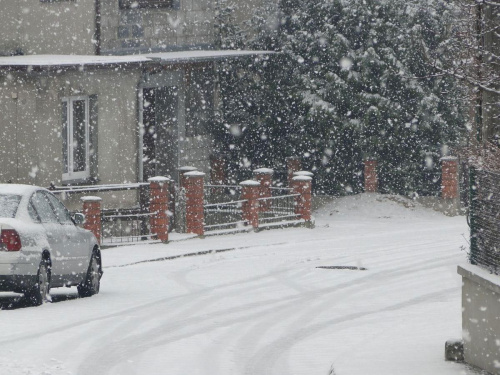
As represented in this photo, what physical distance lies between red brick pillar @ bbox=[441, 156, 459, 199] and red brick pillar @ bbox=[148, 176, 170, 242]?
11880 mm

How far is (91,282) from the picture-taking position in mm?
18375

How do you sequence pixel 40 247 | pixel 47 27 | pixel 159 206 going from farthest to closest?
pixel 47 27 → pixel 159 206 → pixel 40 247

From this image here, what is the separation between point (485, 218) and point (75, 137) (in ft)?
61.1

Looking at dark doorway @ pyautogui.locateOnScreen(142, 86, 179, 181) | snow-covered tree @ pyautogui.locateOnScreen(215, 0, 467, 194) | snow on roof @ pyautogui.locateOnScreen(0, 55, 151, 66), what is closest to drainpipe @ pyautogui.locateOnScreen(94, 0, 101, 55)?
snow on roof @ pyautogui.locateOnScreen(0, 55, 151, 66)

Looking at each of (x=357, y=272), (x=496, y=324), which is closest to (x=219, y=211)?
(x=357, y=272)

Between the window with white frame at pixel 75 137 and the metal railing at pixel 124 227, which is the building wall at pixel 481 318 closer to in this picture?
the metal railing at pixel 124 227

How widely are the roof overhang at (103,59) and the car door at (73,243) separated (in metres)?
7.67

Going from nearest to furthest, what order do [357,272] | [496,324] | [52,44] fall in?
1. [496,324]
2. [357,272]
3. [52,44]

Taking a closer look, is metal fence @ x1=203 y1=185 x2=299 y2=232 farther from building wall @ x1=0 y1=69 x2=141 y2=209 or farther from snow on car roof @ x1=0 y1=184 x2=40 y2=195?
snow on car roof @ x1=0 y1=184 x2=40 y2=195

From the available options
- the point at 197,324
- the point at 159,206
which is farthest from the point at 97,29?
the point at 197,324

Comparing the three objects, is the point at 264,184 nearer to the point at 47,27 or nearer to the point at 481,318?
the point at 47,27

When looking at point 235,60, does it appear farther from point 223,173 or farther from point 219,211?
point 219,211

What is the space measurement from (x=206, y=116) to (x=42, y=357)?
23.8m

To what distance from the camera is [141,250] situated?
2628 centimetres
